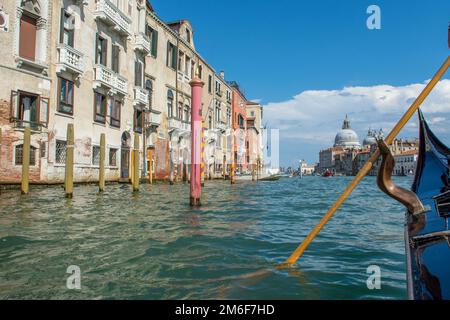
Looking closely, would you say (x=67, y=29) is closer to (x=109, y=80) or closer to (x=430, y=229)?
(x=109, y=80)

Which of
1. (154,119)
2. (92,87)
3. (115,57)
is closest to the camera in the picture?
(92,87)

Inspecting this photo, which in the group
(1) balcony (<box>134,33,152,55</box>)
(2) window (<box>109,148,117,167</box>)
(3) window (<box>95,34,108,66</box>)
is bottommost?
(2) window (<box>109,148,117,167</box>)

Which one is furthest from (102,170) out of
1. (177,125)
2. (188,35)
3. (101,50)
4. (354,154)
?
(354,154)

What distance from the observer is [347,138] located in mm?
116062

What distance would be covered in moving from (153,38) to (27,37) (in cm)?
804

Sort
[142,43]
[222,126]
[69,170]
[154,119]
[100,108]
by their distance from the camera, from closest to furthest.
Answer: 1. [69,170]
2. [100,108]
3. [142,43]
4. [154,119]
5. [222,126]

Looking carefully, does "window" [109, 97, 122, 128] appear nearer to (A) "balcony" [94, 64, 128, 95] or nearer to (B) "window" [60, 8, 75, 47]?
(A) "balcony" [94, 64, 128, 95]

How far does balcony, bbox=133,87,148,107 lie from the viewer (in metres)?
15.4

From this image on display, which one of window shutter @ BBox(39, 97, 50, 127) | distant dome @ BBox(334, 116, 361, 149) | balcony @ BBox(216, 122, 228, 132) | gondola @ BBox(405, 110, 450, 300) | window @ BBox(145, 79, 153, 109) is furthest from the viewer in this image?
distant dome @ BBox(334, 116, 361, 149)

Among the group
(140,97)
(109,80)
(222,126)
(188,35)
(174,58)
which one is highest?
(188,35)

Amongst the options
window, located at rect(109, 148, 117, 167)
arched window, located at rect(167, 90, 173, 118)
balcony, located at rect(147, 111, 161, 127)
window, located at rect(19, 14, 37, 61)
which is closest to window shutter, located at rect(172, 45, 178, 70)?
arched window, located at rect(167, 90, 173, 118)

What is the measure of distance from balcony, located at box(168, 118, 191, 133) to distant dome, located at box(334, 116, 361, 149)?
102 metres

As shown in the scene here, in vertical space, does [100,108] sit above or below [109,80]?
below

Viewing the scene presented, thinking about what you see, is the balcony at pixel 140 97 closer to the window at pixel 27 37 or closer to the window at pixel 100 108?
the window at pixel 100 108
